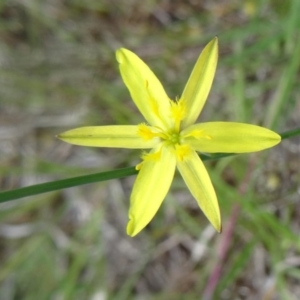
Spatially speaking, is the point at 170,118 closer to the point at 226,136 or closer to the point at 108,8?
the point at 226,136

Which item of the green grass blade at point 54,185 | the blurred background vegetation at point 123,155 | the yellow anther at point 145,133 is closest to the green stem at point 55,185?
the green grass blade at point 54,185

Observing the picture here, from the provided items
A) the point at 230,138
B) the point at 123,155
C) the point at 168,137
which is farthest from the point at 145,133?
the point at 123,155

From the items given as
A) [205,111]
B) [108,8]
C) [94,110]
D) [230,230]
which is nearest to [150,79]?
[230,230]

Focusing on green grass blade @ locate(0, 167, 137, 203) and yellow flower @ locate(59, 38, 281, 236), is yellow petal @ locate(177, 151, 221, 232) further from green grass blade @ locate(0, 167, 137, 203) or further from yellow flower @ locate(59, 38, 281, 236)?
green grass blade @ locate(0, 167, 137, 203)

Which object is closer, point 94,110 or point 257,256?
point 257,256

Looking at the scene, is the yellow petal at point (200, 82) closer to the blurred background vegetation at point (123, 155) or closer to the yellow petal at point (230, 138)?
the yellow petal at point (230, 138)

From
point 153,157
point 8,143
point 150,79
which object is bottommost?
point 8,143

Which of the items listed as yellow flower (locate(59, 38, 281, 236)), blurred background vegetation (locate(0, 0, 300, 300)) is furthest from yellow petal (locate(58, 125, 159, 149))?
blurred background vegetation (locate(0, 0, 300, 300))
